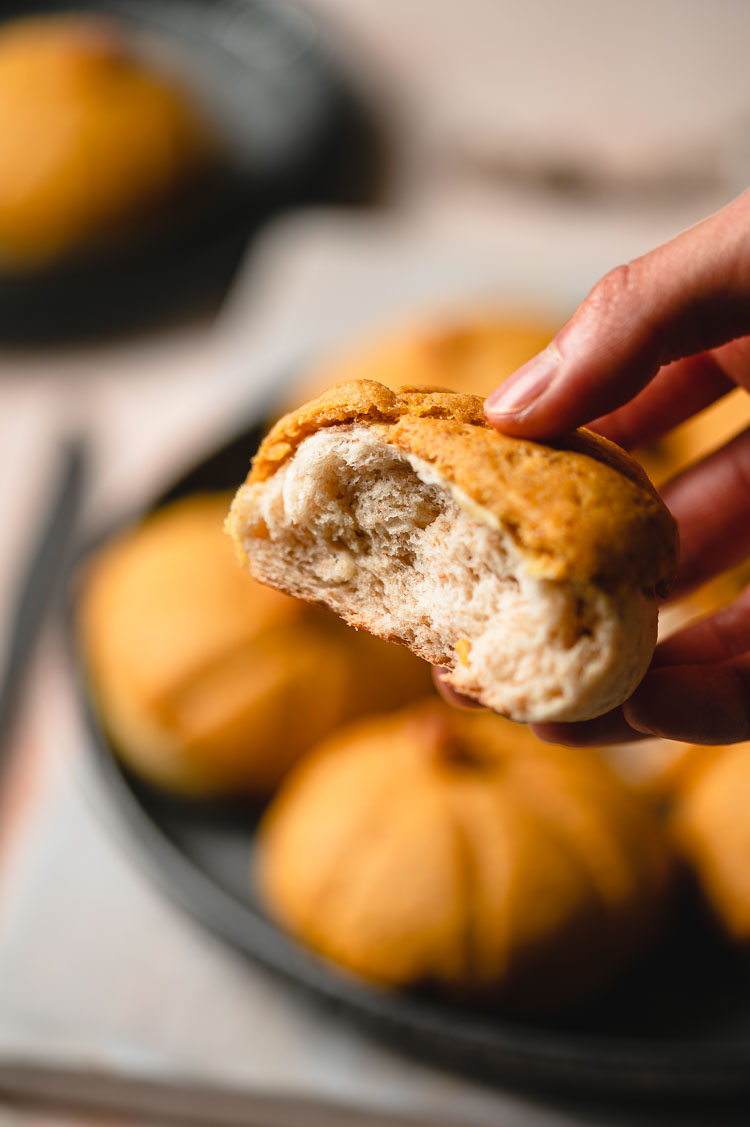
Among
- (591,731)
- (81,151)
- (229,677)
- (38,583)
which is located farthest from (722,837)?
(81,151)

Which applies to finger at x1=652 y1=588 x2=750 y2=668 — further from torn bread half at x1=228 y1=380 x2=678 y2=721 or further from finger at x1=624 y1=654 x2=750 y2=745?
torn bread half at x1=228 y1=380 x2=678 y2=721

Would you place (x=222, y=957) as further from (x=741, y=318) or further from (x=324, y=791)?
(x=741, y=318)

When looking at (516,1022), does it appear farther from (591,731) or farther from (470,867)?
(591,731)

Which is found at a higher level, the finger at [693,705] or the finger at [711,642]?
the finger at [693,705]

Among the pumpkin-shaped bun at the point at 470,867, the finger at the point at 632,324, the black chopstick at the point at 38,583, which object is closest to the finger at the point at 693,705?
the finger at the point at 632,324

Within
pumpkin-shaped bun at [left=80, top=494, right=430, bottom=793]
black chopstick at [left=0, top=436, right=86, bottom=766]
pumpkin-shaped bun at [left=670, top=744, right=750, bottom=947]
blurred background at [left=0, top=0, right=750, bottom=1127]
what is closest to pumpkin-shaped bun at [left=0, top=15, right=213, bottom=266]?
blurred background at [left=0, top=0, right=750, bottom=1127]

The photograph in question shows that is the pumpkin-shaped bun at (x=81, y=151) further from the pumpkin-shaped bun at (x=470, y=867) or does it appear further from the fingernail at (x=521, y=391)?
the fingernail at (x=521, y=391)
